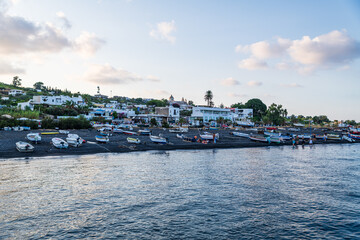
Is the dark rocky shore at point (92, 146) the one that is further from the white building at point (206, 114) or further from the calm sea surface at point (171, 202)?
the white building at point (206, 114)

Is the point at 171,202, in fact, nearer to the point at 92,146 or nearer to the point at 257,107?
the point at 92,146

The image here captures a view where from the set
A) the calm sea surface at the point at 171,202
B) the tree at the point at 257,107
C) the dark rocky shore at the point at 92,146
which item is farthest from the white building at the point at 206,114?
the calm sea surface at the point at 171,202

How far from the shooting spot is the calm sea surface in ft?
51.2

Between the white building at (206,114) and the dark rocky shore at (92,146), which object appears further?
the white building at (206,114)

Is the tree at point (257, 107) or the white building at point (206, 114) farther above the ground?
the tree at point (257, 107)

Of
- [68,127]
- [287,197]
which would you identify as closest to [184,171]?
[287,197]

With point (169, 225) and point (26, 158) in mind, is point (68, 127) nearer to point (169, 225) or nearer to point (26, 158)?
point (26, 158)

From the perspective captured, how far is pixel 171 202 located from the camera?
66.7 ft

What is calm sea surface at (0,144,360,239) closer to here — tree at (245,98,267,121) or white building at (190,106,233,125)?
white building at (190,106,233,125)

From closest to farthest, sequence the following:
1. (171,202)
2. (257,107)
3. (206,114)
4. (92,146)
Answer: (171,202) → (92,146) → (206,114) → (257,107)

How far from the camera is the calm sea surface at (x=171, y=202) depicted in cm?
1559

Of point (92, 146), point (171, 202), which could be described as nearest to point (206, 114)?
point (92, 146)

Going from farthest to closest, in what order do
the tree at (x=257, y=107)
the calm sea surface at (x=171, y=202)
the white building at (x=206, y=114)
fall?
the tree at (x=257, y=107) < the white building at (x=206, y=114) < the calm sea surface at (x=171, y=202)

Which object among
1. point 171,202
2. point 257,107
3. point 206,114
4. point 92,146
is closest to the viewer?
point 171,202
